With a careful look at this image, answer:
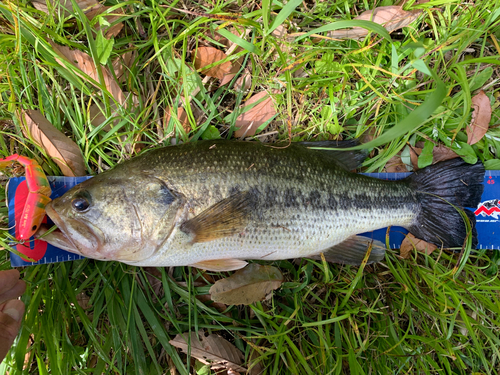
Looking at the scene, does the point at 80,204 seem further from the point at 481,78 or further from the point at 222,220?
the point at 481,78

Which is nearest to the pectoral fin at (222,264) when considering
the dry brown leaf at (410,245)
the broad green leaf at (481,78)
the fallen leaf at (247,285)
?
the fallen leaf at (247,285)

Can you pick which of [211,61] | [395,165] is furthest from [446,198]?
[211,61]

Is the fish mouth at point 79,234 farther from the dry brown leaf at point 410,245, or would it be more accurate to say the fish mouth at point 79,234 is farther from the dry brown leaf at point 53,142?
the dry brown leaf at point 410,245

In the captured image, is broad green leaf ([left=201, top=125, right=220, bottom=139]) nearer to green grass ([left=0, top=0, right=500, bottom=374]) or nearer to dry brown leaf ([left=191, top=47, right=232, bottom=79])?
green grass ([left=0, top=0, right=500, bottom=374])

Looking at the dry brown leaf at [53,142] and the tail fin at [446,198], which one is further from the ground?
the dry brown leaf at [53,142]

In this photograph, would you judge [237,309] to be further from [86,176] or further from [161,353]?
[86,176]
